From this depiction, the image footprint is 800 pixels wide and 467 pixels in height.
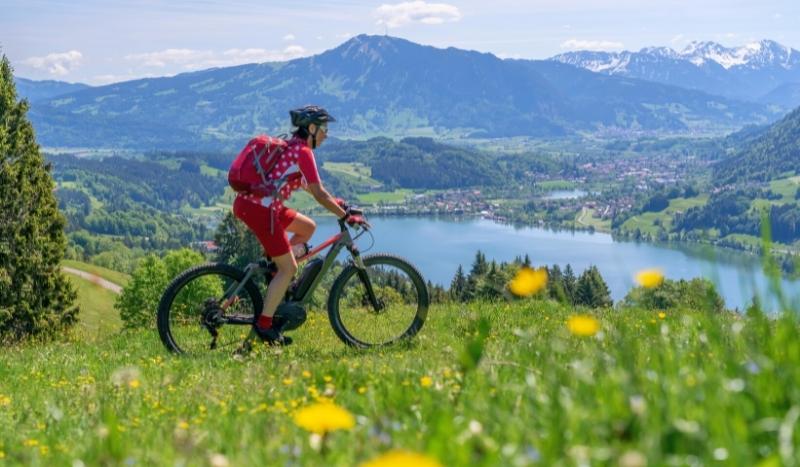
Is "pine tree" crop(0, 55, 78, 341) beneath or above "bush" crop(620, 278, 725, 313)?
beneath

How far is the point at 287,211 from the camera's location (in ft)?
30.2

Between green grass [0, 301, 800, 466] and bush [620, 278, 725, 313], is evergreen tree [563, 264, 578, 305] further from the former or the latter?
green grass [0, 301, 800, 466]

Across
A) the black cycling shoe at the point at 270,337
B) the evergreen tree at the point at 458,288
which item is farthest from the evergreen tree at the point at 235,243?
the black cycling shoe at the point at 270,337

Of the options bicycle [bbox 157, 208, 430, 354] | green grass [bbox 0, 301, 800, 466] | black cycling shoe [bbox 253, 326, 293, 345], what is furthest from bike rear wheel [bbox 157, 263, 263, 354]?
green grass [bbox 0, 301, 800, 466]

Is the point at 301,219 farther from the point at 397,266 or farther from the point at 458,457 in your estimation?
the point at 458,457

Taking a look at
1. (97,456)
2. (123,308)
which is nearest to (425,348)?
(97,456)

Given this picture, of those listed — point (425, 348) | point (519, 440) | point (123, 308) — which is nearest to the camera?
point (519, 440)

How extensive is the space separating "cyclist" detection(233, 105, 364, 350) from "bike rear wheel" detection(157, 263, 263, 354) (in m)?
0.42

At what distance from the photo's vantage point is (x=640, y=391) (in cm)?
335

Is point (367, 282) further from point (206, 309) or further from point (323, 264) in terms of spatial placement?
point (206, 309)

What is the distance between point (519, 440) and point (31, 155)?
33509mm

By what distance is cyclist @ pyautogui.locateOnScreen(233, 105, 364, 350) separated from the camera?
28.6 feet

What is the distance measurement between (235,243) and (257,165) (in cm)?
5139

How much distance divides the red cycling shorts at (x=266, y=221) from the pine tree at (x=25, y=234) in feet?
80.6
